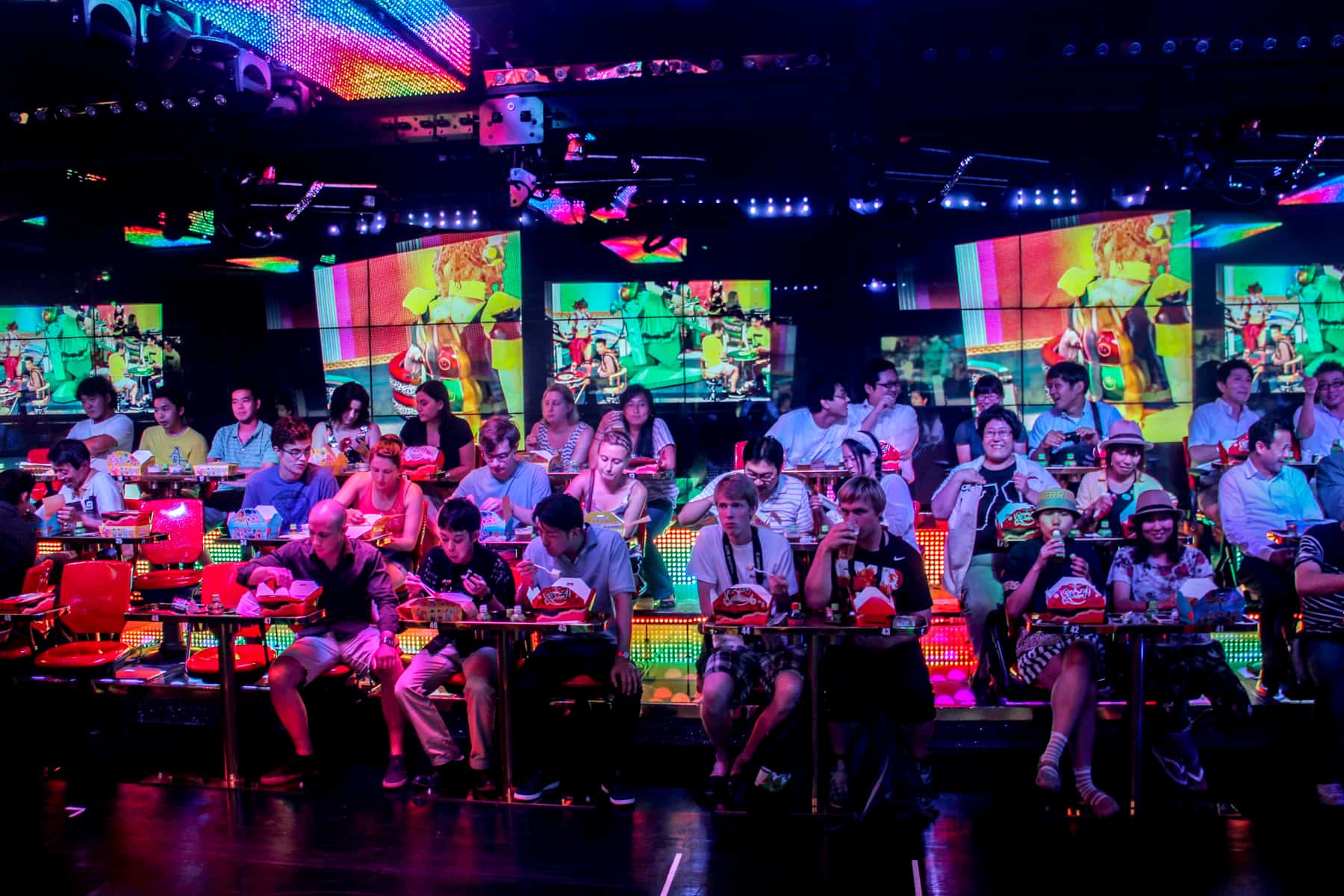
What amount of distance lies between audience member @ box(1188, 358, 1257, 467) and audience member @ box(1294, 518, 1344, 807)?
2.21 m

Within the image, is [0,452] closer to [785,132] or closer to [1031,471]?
[785,132]

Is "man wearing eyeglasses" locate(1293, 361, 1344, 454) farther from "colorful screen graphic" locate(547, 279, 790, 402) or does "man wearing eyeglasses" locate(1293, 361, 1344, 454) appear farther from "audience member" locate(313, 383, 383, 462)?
"audience member" locate(313, 383, 383, 462)

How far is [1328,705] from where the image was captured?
4152mm

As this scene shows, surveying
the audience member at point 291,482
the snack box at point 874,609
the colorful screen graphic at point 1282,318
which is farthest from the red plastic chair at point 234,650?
the colorful screen graphic at point 1282,318

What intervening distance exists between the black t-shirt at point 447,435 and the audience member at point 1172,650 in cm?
416

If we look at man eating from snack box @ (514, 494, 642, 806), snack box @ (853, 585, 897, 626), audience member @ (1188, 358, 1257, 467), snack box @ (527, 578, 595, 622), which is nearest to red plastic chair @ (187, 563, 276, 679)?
man eating from snack box @ (514, 494, 642, 806)

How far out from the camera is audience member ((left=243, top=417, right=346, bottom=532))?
575 centimetres

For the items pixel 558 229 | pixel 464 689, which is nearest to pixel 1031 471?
pixel 464 689

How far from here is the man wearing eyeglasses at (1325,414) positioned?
6.46m

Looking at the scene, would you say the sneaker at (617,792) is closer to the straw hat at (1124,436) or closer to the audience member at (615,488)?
the audience member at (615,488)

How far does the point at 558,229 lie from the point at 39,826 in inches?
288

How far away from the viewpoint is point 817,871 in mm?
3701

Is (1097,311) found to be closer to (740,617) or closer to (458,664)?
(740,617)

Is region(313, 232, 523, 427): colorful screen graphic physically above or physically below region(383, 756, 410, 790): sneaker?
above
